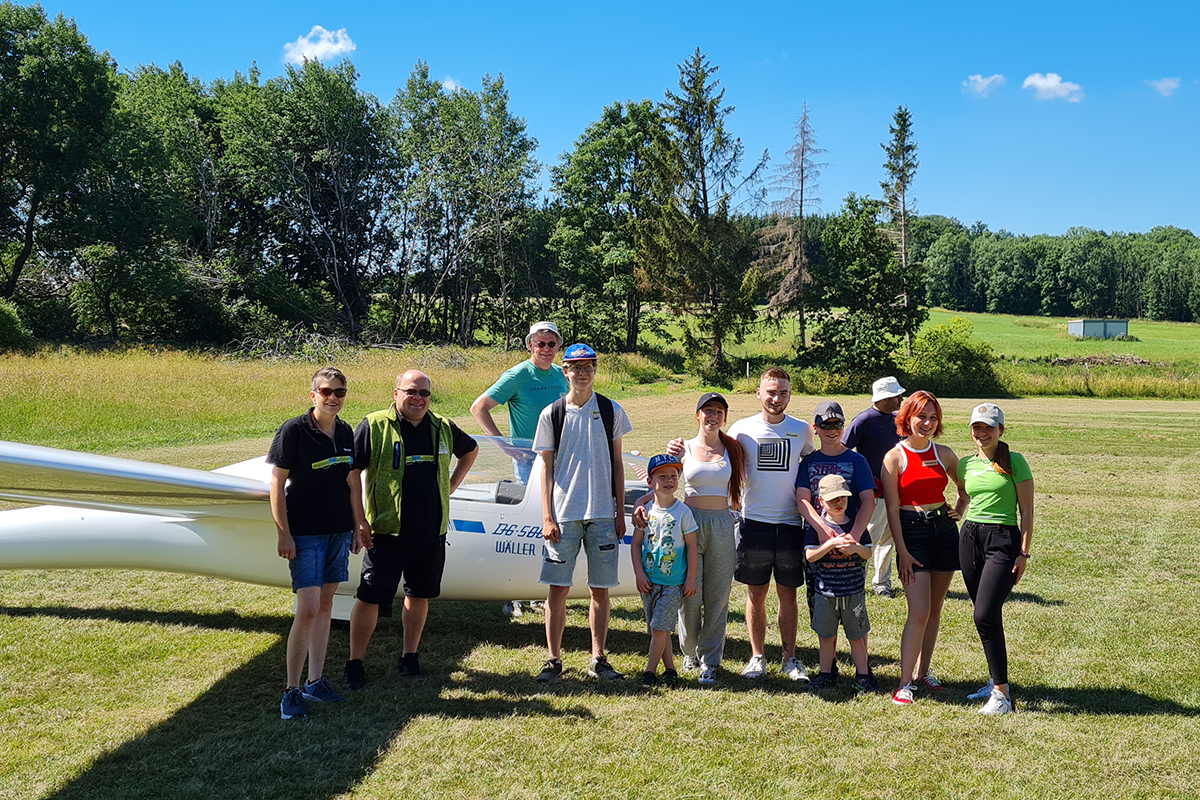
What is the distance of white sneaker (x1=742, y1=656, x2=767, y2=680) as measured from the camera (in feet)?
15.9

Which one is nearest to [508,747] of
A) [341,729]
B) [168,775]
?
[341,729]

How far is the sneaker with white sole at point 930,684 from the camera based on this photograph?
4699mm

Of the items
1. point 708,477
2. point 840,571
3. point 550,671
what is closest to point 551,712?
point 550,671

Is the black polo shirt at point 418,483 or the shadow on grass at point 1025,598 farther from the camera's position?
the shadow on grass at point 1025,598

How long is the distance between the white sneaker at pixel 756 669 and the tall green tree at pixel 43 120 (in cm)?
3873

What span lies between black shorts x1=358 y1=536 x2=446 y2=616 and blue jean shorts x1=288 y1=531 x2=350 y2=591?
0.21 meters

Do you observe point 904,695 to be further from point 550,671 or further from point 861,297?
point 861,297

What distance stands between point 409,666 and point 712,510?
212cm

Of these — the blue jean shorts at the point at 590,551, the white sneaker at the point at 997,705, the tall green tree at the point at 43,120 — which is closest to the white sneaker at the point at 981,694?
the white sneaker at the point at 997,705

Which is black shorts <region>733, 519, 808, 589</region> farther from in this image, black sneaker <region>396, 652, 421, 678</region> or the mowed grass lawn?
black sneaker <region>396, 652, 421, 678</region>

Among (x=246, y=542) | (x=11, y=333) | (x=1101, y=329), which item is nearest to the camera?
(x=246, y=542)

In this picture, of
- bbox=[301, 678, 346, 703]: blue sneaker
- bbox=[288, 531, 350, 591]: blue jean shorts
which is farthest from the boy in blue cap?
bbox=[301, 678, 346, 703]: blue sneaker

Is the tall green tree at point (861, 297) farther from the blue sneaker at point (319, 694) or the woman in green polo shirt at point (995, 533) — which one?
the blue sneaker at point (319, 694)

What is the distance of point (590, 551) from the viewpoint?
4742 mm
